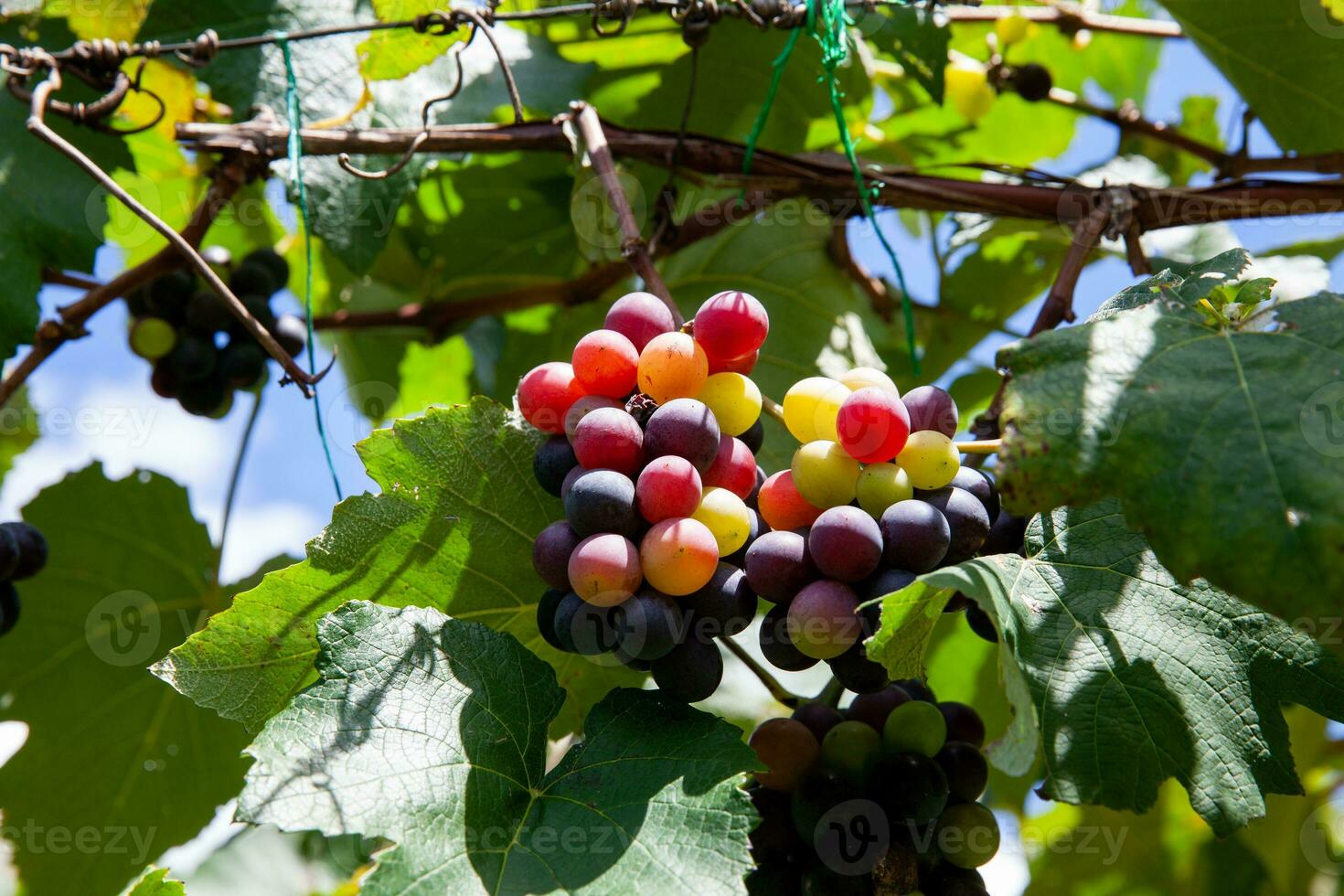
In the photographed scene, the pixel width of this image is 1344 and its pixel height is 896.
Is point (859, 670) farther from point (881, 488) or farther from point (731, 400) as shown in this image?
point (731, 400)

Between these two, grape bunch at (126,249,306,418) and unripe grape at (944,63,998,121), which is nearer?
grape bunch at (126,249,306,418)

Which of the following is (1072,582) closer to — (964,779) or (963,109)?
(964,779)

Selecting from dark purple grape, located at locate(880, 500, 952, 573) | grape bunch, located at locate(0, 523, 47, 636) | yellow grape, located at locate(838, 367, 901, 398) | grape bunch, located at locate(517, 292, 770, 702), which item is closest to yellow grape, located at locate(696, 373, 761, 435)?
grape bunch, located at locate(517, 292, 770, 702)

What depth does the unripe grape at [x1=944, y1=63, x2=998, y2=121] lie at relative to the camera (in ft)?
7.18

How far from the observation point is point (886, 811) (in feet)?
3.81

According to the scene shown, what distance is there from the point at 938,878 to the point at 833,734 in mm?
180

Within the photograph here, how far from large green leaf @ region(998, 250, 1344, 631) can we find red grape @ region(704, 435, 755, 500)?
29cm

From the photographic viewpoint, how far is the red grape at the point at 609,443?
1094mm

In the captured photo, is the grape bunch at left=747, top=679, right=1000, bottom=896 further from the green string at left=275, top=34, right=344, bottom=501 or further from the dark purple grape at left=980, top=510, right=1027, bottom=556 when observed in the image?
the green string at left=275, top=34, right=344, bottom=501

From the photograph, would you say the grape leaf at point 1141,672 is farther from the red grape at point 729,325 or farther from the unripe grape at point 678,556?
the red grape at point 729,325

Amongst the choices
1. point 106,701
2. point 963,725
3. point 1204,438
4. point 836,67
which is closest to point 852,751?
point 963,725

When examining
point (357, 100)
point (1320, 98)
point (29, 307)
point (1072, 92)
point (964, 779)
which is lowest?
point (964, 779)

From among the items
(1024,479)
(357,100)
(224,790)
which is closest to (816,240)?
(357,100)

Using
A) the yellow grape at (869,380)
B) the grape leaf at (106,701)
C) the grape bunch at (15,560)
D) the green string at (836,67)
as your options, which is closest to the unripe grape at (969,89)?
the green string at (836,67)
